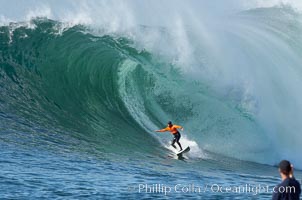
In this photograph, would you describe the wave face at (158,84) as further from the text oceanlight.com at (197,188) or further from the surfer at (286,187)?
the surfer at (286,187)

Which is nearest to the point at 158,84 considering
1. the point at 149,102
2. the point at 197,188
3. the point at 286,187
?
the point at 149,102

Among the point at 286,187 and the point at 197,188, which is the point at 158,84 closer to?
the point at 197,188

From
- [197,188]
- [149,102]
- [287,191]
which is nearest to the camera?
[287,191]

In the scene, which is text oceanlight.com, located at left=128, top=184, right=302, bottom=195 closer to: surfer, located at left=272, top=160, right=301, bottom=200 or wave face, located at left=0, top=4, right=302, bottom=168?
wave face, located at left=0, top=4, right=302, bottom=168

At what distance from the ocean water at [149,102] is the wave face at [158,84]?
0.04 m

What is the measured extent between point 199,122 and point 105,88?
11.6 ft

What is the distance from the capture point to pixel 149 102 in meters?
18.5

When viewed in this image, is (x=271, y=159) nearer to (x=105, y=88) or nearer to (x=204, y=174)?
(x=204, y=174)

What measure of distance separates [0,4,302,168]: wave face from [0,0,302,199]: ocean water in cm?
4

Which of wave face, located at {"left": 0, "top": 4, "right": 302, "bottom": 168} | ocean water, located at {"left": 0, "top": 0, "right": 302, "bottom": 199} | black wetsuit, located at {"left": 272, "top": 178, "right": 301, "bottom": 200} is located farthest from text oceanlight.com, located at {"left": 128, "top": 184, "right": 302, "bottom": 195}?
black wetsuit, located at {"left": 272, "top": 178, "right": 301, "bottom": 200}

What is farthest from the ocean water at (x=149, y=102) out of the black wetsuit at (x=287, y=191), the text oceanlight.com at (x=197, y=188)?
the black wetsuit at (x=287, y=191)

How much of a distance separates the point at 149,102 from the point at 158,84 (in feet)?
2.54

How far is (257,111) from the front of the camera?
17828mm

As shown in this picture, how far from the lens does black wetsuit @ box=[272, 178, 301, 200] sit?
7086mm
